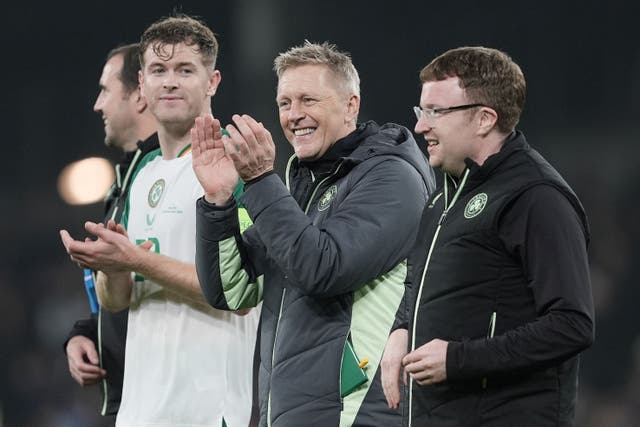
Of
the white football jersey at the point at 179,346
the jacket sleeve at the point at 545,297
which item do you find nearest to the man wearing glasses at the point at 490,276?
the jacket sleeve at the point at 545,297

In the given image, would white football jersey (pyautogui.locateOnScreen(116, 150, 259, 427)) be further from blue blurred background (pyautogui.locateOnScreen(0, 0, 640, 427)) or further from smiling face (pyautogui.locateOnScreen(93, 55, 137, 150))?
blue blurred background (pyautogui.locateOnScreen(0, 0, 640, 427))

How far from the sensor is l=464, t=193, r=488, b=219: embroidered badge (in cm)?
229

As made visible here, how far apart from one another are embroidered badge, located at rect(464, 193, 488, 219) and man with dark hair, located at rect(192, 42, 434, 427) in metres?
0.37

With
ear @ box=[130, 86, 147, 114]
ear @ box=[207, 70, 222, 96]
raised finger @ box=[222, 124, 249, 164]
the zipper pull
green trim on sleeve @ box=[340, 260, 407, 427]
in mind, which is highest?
ear @ box=[207, 70, 222, 96]

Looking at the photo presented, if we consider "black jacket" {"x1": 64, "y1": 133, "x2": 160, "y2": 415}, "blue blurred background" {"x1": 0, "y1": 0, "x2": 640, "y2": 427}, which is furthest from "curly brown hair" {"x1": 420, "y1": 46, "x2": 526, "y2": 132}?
"blue blurred background" {"x1": 0, "y1": 0, "x2": 640, "y2": 427}

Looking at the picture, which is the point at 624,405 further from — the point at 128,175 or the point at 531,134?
the point at 128,175

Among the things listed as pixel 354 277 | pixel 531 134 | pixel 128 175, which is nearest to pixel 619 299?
pixel 531 134

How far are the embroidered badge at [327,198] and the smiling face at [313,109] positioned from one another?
0.14 meters

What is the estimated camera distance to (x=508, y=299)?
7.29 ft

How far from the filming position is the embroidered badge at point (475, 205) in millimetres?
2287

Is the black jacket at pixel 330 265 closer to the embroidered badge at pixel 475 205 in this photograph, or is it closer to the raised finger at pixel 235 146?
the raised finger at pixel 235 146

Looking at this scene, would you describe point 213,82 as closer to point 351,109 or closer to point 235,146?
point 351,109

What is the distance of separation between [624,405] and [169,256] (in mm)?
3483

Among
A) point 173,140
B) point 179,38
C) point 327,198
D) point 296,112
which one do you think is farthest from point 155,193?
point 327,198
